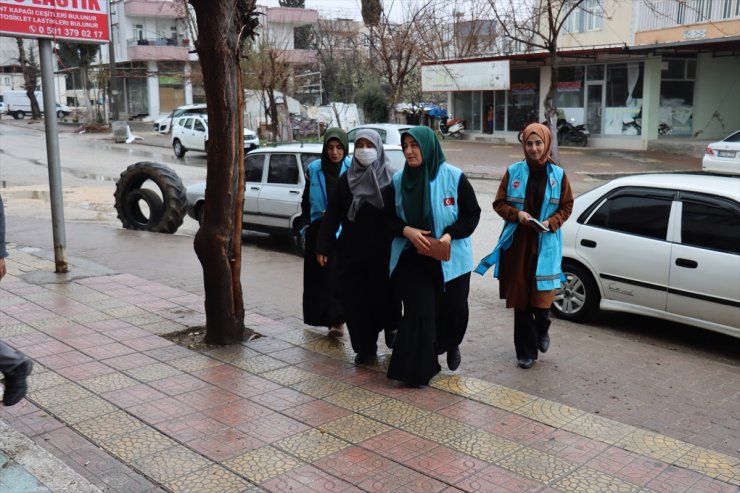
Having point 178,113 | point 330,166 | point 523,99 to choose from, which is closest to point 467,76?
point 523,99

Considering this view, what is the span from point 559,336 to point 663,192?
160 centimetres

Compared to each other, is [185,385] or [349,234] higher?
[349,234]

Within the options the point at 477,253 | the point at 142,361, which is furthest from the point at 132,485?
the point at 477,253

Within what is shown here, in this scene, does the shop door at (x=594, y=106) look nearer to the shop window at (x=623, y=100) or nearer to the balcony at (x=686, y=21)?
the shop window at (x=623, y=100)

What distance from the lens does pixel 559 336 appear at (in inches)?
262

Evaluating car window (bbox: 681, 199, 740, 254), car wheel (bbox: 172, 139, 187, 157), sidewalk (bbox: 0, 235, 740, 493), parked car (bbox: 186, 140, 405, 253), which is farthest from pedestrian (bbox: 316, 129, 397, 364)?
car wheel (bbox: 172, 139, 187, 157)

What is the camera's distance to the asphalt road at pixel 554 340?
4.85 m

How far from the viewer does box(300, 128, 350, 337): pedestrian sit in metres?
6.08

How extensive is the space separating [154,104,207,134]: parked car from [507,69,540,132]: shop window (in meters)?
13.2

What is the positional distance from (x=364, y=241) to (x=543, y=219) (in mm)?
1300

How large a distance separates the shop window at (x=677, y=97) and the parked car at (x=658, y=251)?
72.3ft

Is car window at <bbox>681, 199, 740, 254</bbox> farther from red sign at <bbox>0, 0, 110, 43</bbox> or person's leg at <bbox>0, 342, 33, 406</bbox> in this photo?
red sign at <bbox>0, 0, 110, 43</bbox>

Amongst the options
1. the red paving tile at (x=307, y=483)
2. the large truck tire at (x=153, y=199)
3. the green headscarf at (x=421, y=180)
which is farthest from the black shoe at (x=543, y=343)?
the large truck tire at (x=153, y=199)

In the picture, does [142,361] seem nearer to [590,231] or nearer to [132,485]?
[132,485]
